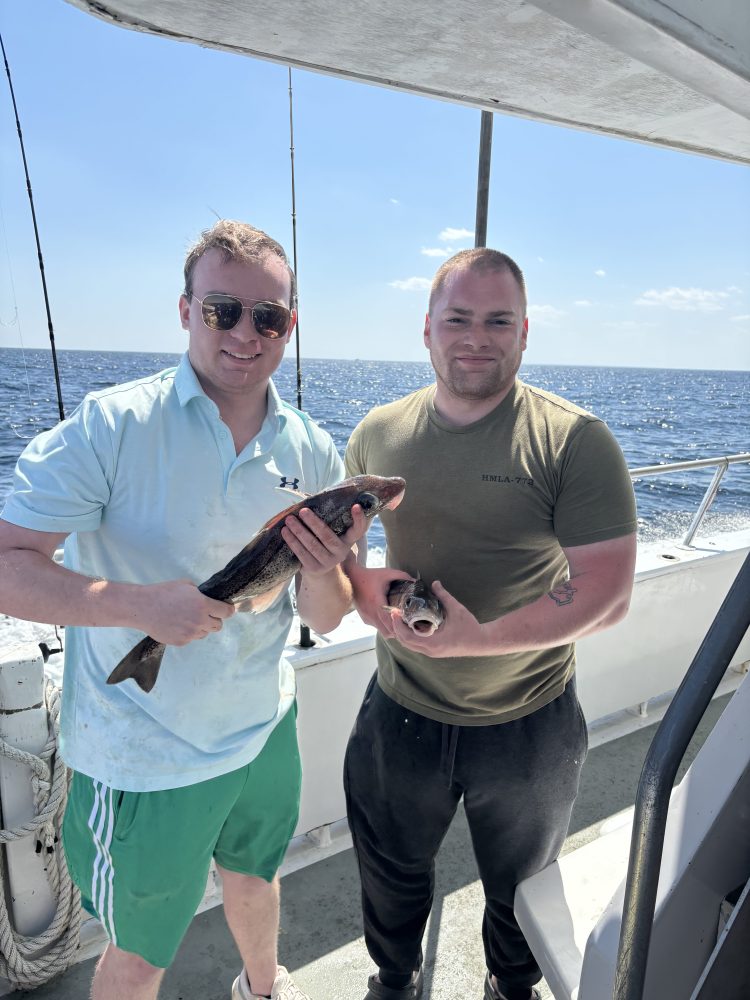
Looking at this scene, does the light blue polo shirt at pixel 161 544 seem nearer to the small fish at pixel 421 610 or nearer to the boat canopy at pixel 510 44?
the small fish at pixel 421 610

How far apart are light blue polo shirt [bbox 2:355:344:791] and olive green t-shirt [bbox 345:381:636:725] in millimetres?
593

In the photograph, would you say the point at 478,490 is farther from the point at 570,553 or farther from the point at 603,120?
the point at 603,120

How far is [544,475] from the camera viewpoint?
8.20ft

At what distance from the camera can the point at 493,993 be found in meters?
2.75

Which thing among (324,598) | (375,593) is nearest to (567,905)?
(375,593)

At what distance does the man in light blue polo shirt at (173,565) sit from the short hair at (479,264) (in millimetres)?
644

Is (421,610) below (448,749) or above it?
above

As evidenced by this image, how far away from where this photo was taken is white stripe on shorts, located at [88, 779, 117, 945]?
7.39 ft

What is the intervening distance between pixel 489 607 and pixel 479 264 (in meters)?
1.34

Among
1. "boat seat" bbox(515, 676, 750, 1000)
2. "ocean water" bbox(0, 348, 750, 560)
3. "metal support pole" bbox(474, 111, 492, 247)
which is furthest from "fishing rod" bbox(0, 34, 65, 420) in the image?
"boat seat" bbox(515, 676, 750, 1000)

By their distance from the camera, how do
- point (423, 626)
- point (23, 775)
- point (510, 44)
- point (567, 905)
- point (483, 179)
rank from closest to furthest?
point (510, 44), point (423, 626), point (567, 905), point (23, 775), point (483, 179)

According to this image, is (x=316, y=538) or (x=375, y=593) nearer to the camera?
(x=316, y=538)

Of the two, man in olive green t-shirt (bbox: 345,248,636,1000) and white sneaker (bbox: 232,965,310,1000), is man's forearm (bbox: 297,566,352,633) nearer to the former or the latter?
man in olive green t-shirt (bbox: 345,248,636,1000)

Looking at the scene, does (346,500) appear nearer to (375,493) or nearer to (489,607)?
(375,493)
